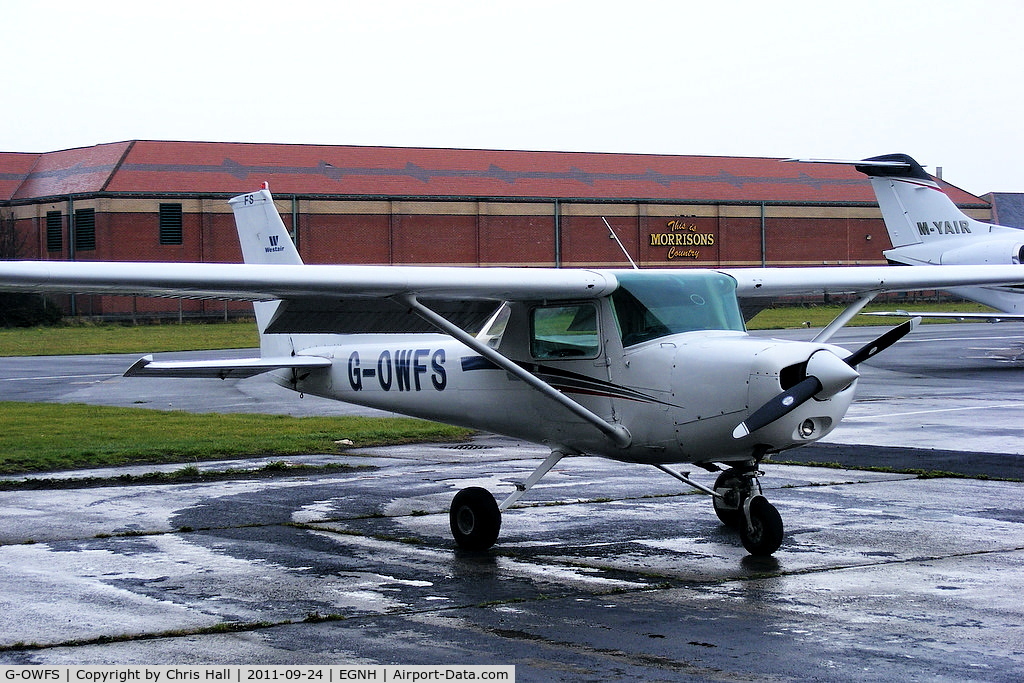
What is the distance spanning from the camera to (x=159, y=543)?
33.3 ft

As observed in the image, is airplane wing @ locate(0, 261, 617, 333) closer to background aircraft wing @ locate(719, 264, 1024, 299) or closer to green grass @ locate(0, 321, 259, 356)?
background aircraft wing @ locate(719, 264, 1024, 299)

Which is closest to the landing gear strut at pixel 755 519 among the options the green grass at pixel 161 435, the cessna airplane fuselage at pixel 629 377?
the cessna airplane fuselage at pixel 629 377

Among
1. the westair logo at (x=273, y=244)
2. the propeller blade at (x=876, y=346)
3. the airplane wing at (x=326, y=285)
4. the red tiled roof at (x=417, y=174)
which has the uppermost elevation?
the red tiled roof at (x=417, y=174)

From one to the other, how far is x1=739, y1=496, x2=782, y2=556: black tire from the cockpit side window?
69.4 inches

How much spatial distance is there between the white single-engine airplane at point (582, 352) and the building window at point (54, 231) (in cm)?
5990

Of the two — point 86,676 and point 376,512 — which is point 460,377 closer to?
point 376,512

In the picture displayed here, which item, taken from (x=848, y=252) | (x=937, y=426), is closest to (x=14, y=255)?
(x=848, y=252)

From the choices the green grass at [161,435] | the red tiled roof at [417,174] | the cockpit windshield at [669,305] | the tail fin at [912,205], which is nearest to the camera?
the cockpit windshield at [669,305]

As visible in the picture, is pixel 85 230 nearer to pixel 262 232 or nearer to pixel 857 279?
pixel 262 232

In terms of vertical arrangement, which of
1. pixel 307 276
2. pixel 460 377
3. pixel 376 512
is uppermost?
pixel 307 276

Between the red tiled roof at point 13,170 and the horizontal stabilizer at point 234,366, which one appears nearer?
the horizontal stabilizer at point 234,366

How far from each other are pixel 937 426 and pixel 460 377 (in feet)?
32.5

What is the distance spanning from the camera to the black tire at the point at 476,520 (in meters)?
9.81

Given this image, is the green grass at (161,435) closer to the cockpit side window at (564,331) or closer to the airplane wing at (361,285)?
the airplane wing at (361,285)
